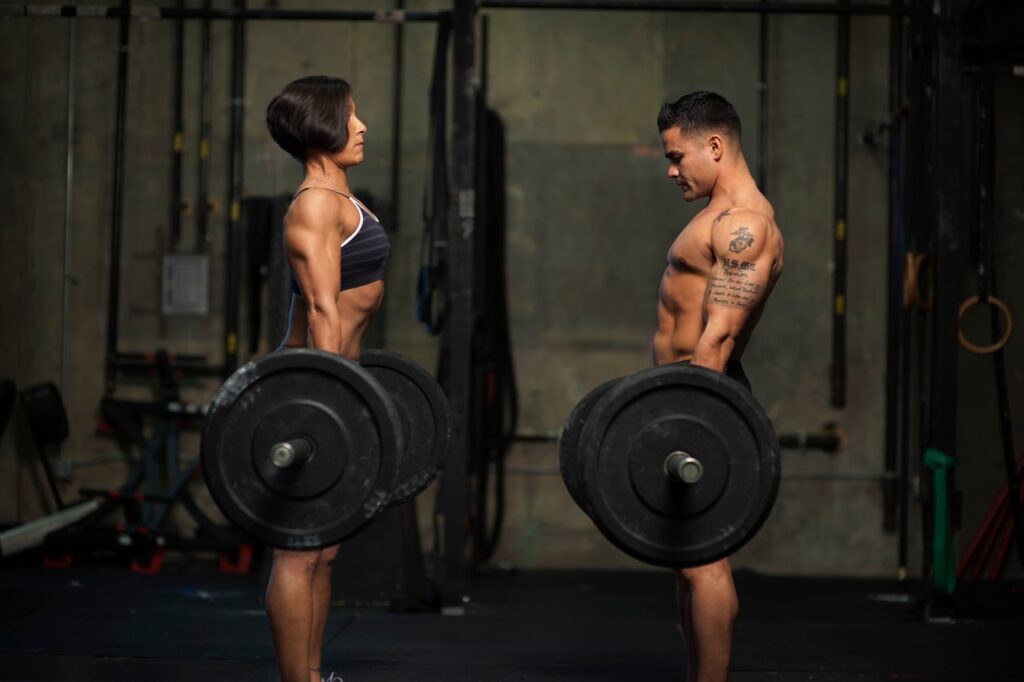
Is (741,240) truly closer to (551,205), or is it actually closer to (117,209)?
(551,205)

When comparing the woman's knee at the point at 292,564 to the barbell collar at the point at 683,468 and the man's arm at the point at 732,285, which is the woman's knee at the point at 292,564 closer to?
the barbell collar at the point at 683,468

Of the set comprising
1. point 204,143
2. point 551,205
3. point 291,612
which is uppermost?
point 204,143

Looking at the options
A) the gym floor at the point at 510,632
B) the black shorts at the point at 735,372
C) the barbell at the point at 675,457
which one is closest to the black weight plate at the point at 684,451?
the barbell at the point at 675,457

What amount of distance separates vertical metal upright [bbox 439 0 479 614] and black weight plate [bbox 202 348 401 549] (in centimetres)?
189

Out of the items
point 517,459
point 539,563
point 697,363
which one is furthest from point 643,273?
point 697,363

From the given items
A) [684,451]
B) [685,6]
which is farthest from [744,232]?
[685,6]

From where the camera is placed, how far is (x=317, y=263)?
253cm

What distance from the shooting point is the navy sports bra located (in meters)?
2.66

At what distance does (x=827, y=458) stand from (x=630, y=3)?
2.39 m

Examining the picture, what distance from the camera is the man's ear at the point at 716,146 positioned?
→ 266cm

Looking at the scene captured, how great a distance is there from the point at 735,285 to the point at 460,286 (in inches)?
76.4

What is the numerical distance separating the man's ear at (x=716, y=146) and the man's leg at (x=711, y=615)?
2.87ft

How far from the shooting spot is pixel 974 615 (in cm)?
441

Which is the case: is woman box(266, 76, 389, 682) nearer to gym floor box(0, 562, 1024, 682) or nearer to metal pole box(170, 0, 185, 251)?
gym floor box(0, 562, 1024, 682)
